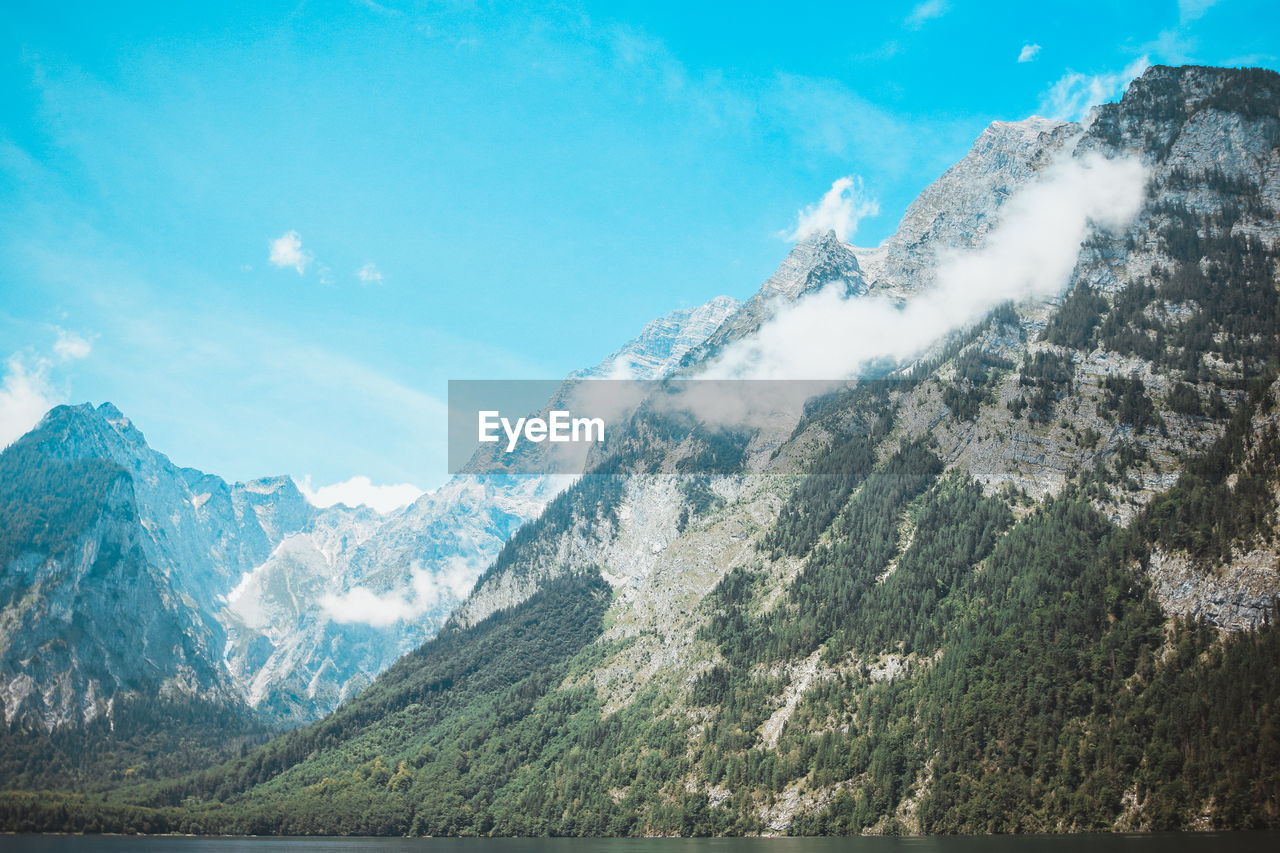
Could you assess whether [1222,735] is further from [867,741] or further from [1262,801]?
[867,741]

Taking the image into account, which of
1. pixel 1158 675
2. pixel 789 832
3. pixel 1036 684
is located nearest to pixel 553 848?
pixel 789 832

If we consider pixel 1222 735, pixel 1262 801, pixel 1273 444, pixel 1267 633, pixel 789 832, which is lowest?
pixel 789 832

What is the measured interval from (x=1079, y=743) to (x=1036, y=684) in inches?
620

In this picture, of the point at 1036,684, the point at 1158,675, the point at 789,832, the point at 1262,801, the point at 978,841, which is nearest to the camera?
the point at 1262,801

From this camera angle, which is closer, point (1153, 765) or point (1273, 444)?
point (1153, 765)

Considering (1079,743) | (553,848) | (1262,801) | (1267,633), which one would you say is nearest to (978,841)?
(1079,743)

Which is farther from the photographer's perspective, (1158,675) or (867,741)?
(867,741)

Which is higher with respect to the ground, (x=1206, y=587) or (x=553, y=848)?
(x=1206, y=587)

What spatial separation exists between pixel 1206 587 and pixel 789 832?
96766mm

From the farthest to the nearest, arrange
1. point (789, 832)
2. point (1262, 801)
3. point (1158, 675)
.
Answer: point (789, 832)
point (1158, 675)
point (1262, 801)

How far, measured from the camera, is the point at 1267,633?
509 ft

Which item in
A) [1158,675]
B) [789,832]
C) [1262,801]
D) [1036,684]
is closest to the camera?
[1262,801]

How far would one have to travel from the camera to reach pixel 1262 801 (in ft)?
458

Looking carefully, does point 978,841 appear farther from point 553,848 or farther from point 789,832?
point 553,848
